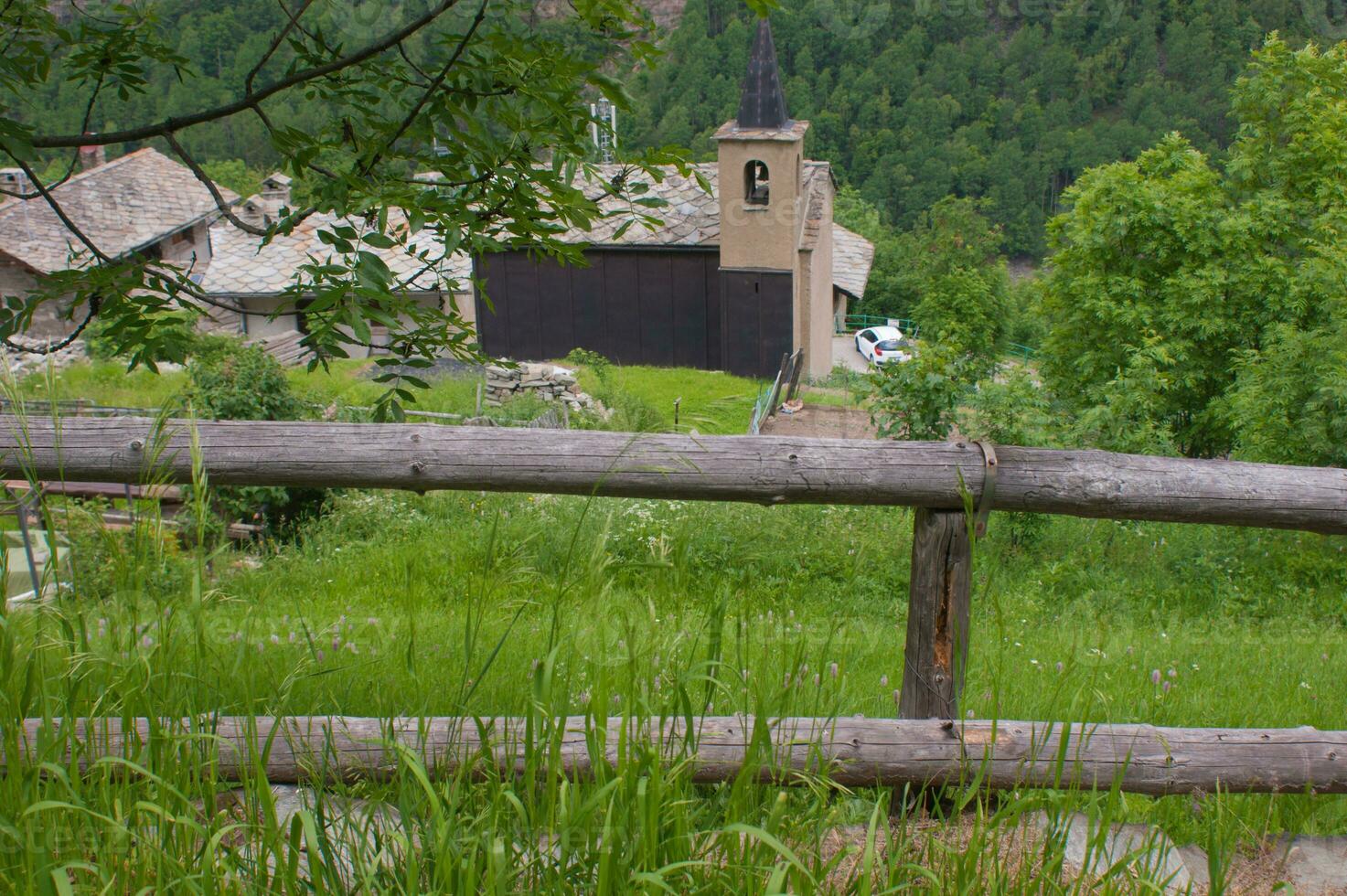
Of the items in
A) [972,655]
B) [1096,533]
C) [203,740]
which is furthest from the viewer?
[1096,533]

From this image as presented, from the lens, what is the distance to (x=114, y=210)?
36312mm

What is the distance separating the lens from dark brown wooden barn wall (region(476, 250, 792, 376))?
27609mm

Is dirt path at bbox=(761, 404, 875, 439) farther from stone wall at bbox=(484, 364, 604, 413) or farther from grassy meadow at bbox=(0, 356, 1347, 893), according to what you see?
grassy meadow at bbox=(0, 356, 1347, 893)

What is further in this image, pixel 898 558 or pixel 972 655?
pixel 898 558

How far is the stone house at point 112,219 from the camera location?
32.2 metres

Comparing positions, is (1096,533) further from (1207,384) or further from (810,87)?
(810,87)

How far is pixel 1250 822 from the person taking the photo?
240 cm

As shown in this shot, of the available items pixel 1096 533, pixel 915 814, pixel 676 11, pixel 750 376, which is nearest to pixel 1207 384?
pixel 750 376

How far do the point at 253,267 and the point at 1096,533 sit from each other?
26.4 metres

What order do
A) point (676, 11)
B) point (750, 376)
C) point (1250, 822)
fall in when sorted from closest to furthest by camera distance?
1. point (1250, 822)
2. point (750, 376)
3. point (676, 11)

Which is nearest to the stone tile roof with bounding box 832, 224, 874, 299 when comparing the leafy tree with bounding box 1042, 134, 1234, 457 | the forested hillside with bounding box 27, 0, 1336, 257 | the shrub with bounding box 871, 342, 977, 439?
the leafy tree with bounding box 1042, 134, 1234, 457

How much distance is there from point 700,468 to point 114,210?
132ft

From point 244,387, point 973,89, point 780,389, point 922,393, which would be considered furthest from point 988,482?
point 973,89

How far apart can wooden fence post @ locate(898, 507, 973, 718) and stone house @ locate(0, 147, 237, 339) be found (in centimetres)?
3111
